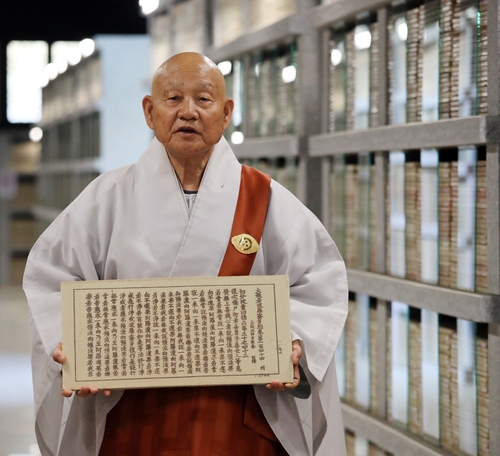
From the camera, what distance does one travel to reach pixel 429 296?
2.59 meters

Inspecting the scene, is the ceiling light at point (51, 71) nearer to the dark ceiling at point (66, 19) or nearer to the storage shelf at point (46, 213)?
the dark ceiling at point (66, 19)

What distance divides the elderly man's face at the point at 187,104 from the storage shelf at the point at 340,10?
112 centimetres

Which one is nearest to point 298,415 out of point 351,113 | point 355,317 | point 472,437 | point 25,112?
point 472,437

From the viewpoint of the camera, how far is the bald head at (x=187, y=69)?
183 centimetres

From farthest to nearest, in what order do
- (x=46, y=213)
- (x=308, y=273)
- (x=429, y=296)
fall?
(x=46, y=213) < (x=429, y=296) < (x=308, y=273)

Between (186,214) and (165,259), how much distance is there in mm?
103

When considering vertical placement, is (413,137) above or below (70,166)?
below

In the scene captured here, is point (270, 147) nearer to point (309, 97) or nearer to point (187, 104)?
point (309, 97)

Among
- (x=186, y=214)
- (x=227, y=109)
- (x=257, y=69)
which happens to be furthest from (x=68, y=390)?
(x=257, y=69)

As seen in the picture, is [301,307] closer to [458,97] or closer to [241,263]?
[241,263]

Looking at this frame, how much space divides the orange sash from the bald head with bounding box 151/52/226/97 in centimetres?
27

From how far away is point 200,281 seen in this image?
5.81 feet

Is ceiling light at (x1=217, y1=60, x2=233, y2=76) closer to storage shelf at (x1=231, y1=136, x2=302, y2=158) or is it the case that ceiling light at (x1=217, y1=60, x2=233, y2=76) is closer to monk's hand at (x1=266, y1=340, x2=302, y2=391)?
storage shelf at (x1=231, y1=136, x2=302, y2=158)

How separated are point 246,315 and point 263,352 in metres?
0.08
